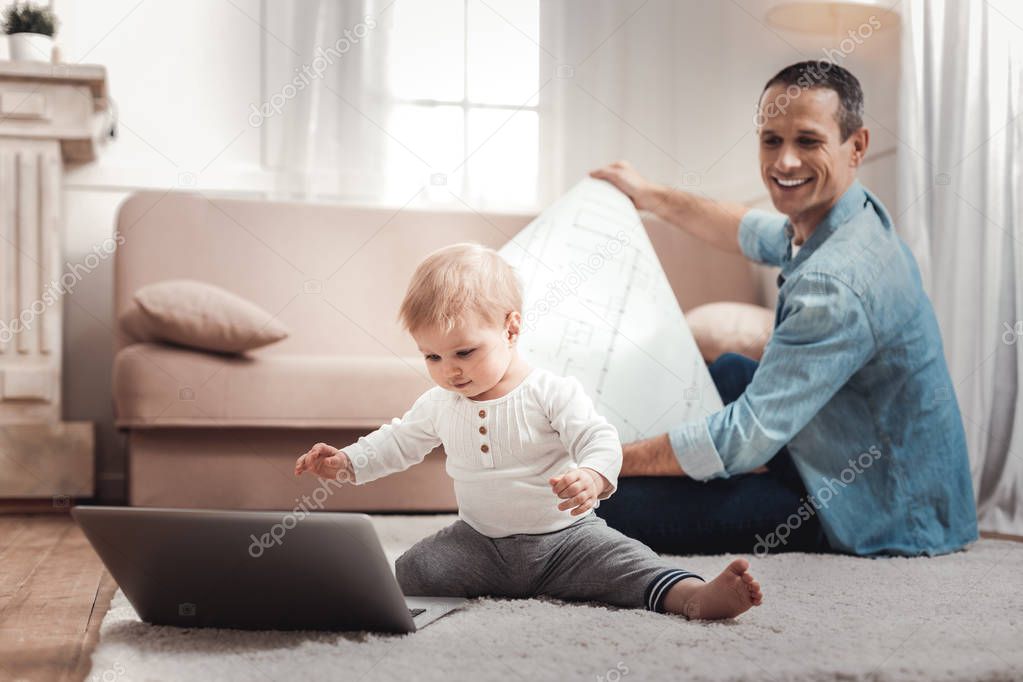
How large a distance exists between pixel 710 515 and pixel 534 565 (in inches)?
16.9

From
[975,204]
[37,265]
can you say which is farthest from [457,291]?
[37,265]

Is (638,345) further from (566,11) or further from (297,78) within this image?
(297,78)

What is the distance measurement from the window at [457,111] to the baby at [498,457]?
147 centimetres

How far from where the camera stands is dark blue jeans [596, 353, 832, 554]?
135cm

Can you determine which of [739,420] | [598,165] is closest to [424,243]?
[598,165]

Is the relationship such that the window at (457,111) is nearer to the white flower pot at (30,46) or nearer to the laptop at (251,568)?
the white flower pot at (30,46)

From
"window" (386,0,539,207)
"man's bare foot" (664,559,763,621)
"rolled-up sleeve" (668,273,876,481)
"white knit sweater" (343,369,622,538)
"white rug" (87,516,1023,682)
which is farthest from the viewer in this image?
"window" (386,0,539,207)

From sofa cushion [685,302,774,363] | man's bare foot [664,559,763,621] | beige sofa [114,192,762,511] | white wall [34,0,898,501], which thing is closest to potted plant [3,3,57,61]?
white wall [34,0,898,501]

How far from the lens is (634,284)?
1524 mm

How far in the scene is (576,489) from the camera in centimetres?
83

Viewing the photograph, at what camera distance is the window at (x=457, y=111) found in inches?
93.5
